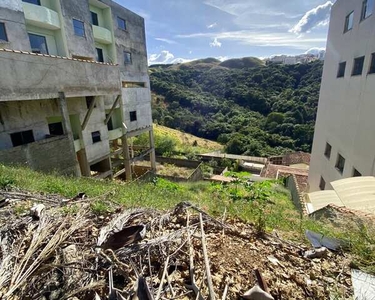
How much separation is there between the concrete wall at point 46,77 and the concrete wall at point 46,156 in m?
1.76

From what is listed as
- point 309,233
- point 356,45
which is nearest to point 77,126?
point 309,233

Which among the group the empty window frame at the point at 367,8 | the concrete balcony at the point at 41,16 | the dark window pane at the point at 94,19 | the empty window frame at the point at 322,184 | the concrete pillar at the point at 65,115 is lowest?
the empty window frame at the point at 322,184

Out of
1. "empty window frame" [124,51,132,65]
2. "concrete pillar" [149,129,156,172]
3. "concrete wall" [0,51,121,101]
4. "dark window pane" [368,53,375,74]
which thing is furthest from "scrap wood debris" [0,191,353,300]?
"concrete pillar" [149,129,156,172]

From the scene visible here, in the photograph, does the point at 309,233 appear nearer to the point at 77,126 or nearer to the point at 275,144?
the point at 77,126

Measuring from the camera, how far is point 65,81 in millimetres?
8203

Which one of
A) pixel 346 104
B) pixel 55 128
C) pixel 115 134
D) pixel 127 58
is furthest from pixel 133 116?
pixel 346 104

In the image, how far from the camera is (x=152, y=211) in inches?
133

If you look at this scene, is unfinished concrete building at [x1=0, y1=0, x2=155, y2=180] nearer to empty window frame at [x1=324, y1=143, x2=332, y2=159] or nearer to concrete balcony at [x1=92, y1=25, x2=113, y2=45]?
concrete balcony at [x1=92, y1=25, x2=113, y2=45]

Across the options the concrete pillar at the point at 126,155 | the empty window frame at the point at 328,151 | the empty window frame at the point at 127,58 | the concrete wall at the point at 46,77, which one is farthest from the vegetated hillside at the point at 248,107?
the concrete wall at the point at 46,77

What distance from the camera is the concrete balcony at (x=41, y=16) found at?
8.61m

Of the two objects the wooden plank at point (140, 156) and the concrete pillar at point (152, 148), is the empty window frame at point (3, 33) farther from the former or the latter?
the concrete pillar at point (152, 148)

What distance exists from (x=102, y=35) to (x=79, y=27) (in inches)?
66.9

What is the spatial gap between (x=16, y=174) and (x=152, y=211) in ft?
13.6

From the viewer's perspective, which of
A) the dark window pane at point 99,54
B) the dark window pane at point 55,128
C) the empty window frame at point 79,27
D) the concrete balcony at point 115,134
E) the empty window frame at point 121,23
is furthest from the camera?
the concrete balcony at point 115,134
